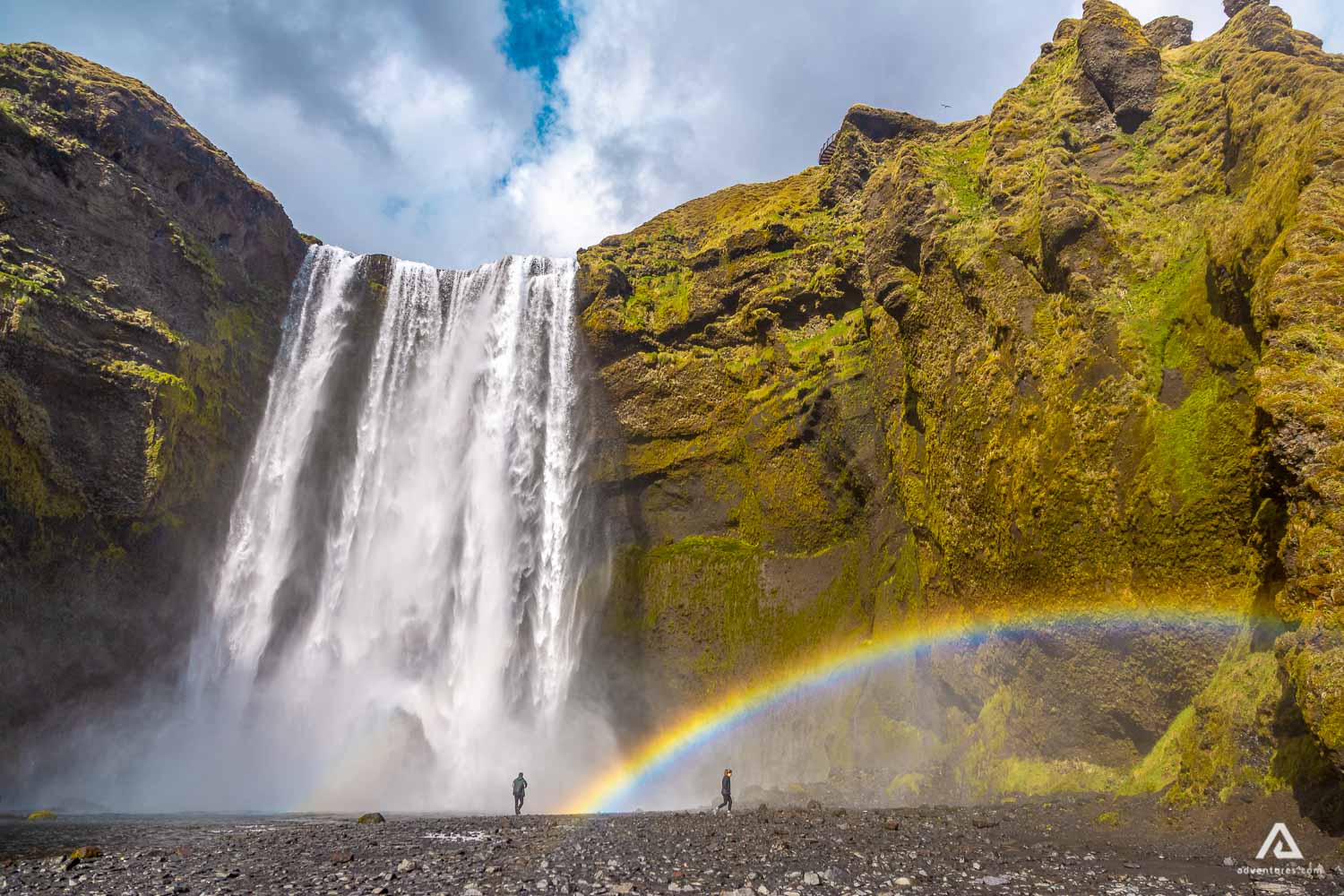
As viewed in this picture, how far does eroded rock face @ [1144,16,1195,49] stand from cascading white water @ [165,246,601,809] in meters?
30.4

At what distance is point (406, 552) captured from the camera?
34.6 meters

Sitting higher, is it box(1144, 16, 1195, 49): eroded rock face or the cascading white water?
box(1144, 16, 1195, 49): eroded rock face

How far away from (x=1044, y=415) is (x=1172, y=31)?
25912 millimetres

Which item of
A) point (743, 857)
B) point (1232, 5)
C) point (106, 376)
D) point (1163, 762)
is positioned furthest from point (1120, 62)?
point (106, 376)

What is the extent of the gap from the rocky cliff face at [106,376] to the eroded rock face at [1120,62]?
124 feet

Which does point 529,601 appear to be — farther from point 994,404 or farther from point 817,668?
point 994,404

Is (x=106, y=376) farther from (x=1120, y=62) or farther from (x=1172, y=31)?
(x=1172, y=31)

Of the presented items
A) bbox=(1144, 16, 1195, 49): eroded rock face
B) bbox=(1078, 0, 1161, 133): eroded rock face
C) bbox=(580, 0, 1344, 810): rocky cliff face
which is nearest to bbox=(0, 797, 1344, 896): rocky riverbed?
bbox=(580, 0, 1344, 810): rocky cliff face

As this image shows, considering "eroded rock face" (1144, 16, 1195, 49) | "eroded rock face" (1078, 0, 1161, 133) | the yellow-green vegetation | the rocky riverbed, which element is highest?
"eroded rock face" (1144, 16, 1195, 49)

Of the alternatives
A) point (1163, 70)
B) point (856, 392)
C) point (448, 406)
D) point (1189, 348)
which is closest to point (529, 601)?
point (448, 406)

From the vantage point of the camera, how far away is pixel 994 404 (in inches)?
810

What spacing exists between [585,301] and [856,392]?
15.6 metres

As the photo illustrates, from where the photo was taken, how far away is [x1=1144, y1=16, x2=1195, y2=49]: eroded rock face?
1245 inches

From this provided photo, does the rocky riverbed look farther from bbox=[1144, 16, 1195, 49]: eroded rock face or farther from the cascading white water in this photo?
bbox=[1144, 16, 1195, 49]: eroded rock face
